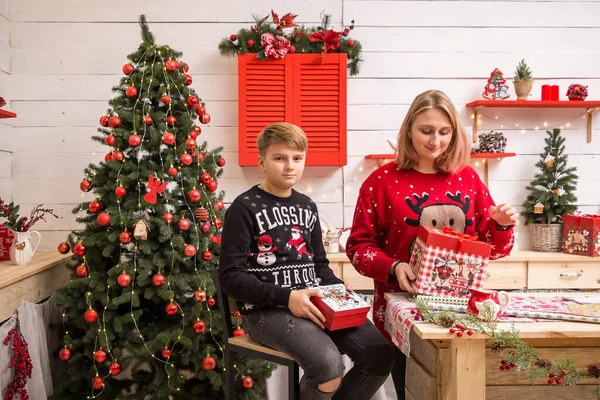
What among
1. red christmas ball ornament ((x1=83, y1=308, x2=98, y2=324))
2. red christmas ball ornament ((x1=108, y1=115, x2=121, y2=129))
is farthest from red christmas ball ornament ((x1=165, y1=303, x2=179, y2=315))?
red christmas ball ornament ((x1=108, y1=115, x2=121, y2=129))

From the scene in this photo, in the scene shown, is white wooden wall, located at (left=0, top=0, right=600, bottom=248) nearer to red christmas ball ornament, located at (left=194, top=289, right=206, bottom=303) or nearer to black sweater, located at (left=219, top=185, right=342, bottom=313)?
red christmas ball ornament, located at (left=194, top=289, right=206, bottom=303)

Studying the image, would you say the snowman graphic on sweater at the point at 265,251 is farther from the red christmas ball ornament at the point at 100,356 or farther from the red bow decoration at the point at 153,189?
the red christmas ball ornament at the point at 100,356

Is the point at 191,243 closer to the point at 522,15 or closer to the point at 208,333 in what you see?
the point at 208,333

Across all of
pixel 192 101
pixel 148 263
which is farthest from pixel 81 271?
pixel 192 101

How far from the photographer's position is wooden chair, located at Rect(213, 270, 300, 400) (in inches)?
74.8

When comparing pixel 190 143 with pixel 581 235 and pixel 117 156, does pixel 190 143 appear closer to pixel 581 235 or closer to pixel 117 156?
pixel 117 156

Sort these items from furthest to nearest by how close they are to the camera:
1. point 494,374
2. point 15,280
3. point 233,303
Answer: point 15,280, point 233,303, point 494,374

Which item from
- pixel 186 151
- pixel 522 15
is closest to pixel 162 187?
pixel 186 151

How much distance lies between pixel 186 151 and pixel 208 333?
0.95 meters

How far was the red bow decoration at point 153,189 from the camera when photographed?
2.66 m

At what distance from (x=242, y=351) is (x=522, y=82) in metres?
2.60

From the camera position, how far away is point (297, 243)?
2070 millimetres

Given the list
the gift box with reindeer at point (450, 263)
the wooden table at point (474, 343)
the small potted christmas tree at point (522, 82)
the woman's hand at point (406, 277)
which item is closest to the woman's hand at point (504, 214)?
the gift box with reindeer at point (450, 263)

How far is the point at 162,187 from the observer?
8.79 ft
